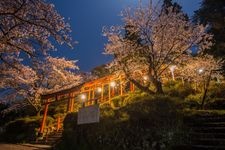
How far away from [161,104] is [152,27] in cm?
661

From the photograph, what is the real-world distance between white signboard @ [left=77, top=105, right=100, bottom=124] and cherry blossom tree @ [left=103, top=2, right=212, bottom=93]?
410 cm

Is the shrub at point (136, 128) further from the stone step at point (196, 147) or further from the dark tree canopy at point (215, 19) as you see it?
the dark tree canopy at point (215, 19)

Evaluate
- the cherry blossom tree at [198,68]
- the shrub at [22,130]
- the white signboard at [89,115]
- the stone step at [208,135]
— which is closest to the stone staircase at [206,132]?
the stone step at [208,135]

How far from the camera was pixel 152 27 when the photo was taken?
51.5 feet

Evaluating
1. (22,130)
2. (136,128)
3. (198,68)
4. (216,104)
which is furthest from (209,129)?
(22,130)

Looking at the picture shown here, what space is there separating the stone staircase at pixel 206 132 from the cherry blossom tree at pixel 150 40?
5841mm

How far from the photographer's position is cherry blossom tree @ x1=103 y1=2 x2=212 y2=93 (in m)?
15.5

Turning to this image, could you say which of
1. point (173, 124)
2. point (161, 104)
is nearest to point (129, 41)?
point (161, 104)

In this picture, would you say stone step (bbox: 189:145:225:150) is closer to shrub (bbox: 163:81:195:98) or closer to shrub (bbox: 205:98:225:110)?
shrub (bbox: 205:98:225:110)

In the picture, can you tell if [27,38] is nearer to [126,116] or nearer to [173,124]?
[126,116]

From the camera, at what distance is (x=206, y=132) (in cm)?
885

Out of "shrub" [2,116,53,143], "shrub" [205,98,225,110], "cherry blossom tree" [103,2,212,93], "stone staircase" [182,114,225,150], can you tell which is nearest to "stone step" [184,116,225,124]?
"stone staircase" [182,114,225,150]

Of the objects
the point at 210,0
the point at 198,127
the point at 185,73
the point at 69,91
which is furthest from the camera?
the point at 210,0

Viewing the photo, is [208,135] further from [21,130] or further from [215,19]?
[21,130]
